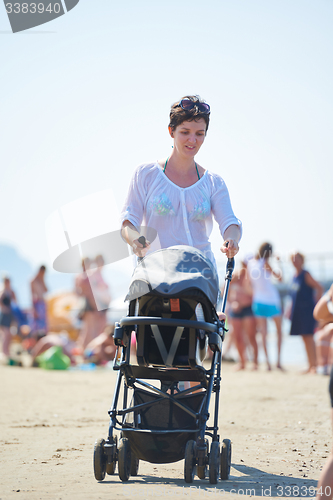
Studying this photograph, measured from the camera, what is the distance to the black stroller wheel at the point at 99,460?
3.28 meters

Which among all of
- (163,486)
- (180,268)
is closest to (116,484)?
(163,486)

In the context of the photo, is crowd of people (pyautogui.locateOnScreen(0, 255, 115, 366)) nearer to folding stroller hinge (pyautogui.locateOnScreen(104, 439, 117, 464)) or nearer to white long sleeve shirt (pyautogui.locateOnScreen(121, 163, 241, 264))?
white long sleeve shirt (pyautogui.locateOnScreen(121, 163, 241, 264))

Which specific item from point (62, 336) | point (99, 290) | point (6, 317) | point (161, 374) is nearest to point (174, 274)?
point (161, 374)

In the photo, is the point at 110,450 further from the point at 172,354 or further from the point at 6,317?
the point at 6,317

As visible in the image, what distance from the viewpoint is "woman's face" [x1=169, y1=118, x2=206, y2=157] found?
3906 mm

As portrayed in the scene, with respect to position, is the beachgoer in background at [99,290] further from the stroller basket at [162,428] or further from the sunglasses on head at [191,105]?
the sunglasses on head at [191,105]

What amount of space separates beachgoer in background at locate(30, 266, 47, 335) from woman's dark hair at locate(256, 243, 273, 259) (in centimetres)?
557

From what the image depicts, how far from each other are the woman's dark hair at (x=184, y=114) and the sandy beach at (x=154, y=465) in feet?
7.23

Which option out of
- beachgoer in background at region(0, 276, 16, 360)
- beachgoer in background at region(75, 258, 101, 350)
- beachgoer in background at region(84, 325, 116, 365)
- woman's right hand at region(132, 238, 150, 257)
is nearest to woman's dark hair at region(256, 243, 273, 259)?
beachgoer in background at region(84, 325, 116, 365)

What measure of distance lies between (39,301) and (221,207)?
33.9 ft

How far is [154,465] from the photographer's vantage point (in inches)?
161

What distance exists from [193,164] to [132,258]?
0.76m

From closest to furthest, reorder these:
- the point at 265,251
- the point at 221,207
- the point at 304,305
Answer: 1. the point at 221,207
2. the point at 304,305
3. the point at 265,251

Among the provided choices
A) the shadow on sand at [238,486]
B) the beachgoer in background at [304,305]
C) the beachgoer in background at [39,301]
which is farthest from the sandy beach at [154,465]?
the beachgoer in background at [39,301]
